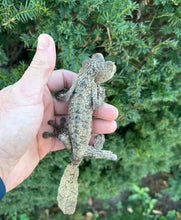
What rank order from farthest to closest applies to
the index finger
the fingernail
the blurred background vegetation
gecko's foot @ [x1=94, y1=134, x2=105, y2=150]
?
gecko's foot @ [x1=94, y1=134, x2=105, y2=150], the index finger, the blurred background vegetation, the fingernail

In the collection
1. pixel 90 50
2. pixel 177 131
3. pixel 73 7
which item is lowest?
pixel 177 131

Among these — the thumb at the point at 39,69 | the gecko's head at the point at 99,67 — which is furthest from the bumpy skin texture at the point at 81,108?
the thumb at the point at 39,69

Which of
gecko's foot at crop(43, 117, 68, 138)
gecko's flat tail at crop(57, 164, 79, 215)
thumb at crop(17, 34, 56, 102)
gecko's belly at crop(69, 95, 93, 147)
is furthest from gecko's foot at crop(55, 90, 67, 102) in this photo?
gecko's flat tail at crop(57, 164, 79, 215)

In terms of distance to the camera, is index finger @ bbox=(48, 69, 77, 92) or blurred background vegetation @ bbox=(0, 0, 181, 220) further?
index finger @ bbox=(48, 69, 77, 92)

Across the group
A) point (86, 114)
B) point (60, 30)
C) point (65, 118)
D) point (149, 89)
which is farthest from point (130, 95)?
point (60, 30)

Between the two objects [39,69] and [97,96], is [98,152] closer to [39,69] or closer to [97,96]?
[97,96]

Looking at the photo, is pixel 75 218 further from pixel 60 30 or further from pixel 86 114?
pixel 60 30

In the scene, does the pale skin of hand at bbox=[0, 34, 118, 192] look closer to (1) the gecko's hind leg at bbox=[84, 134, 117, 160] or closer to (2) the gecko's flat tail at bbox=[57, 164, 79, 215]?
(1) the gecko's hind leg at bbox=[84, 134, 117, 160]

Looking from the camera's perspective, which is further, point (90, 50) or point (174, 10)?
point (90, 50)
